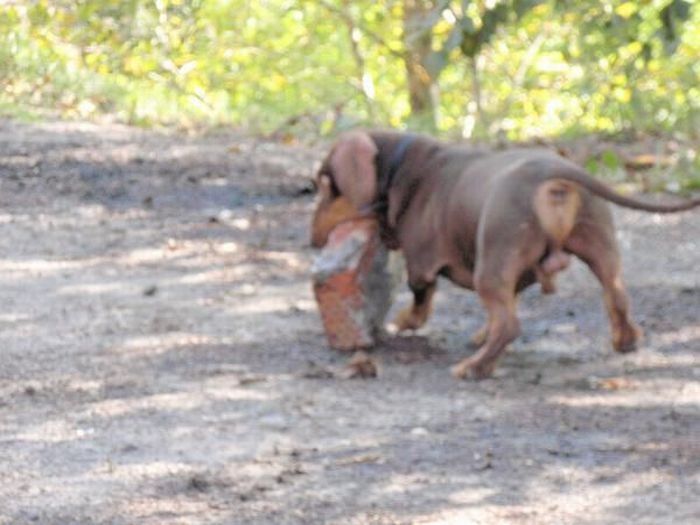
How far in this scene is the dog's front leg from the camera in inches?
304

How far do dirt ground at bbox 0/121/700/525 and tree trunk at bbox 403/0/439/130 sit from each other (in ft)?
9.89

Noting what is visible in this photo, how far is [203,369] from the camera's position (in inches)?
280

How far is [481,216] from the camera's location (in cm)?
716

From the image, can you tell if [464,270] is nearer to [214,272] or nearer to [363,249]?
[363,249]

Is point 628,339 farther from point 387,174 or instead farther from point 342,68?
point 342,68

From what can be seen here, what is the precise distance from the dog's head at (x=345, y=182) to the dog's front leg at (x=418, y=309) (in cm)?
40

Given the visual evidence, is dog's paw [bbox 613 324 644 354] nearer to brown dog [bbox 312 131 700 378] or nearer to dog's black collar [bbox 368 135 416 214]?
brown dog [bbox 312 131 700 378]

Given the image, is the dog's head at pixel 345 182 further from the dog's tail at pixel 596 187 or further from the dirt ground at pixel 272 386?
the dog's tail at pixel 596 187

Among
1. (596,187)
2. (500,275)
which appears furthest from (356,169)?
(596,187)

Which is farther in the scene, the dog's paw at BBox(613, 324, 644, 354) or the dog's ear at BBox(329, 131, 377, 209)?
the dog's ear at BBox(329, 131, 377, 209)

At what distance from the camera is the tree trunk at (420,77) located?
13.5 metres

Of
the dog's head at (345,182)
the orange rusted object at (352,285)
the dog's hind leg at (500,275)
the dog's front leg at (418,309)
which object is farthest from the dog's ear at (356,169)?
the dog's hind leg at (500,275)

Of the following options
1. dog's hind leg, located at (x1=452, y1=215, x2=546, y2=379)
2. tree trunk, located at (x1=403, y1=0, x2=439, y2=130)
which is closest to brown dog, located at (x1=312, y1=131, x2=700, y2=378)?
dog's hind leg, located at (x1=452, y1=215, x2=546, y2=379)

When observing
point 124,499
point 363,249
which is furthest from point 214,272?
point 124,499
